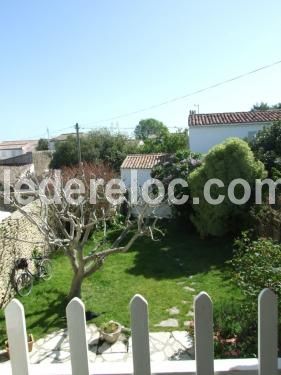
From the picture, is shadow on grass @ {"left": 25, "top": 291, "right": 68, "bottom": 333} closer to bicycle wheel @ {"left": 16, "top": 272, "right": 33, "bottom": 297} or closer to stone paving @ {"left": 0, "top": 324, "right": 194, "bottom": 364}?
stone paving @ {"left": 0, "top": 324, "right": 194, "bottom": 364}

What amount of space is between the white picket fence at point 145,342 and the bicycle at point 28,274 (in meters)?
8.72

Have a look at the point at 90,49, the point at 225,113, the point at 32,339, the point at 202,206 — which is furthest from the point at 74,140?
the point at 32,339

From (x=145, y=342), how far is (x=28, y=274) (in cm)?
928

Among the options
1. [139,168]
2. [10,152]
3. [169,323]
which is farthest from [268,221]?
[10,152]

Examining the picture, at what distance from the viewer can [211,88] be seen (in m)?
16.7

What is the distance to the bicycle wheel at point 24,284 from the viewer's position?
9742 millimetres

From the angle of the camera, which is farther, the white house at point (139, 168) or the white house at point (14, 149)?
the white house at point (14, 149)

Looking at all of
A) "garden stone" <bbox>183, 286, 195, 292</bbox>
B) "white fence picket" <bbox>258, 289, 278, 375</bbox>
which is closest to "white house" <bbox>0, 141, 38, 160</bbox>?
"garden stone" <bbox>183, 286, 195, 292</bbox>

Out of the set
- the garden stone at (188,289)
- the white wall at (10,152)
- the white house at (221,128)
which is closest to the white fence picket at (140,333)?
the garden stone at (188,289)

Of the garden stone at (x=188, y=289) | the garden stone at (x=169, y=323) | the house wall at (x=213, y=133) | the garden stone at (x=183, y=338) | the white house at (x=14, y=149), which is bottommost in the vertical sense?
the garden stone at (x=183, y=338)

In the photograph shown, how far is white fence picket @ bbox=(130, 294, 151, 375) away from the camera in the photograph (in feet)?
5.15

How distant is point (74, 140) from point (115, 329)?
25028 mm

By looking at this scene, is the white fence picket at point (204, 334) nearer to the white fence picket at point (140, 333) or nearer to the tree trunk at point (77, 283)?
the white fence picket at point (140, 333)

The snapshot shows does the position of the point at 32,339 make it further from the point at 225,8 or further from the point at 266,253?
the point at 225,8
